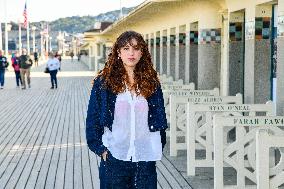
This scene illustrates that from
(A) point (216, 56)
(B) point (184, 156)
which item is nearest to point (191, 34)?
(A) point (216, 56)

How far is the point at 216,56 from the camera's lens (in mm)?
13008

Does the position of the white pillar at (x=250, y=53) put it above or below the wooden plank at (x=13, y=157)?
above

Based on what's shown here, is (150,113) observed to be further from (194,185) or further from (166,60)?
(166,60)

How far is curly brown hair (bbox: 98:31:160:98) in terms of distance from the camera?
3502mm

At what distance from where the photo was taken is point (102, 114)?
138 inches

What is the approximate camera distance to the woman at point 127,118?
350 centimetres

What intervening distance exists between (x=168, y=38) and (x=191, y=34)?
406 centimetres

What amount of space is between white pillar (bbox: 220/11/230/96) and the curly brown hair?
788cm

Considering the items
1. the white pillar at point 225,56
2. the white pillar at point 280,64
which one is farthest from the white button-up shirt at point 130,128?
the white pillar at point 225,56

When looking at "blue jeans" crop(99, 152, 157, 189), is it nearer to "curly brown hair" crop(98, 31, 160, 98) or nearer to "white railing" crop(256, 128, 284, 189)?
"curly brown hair" crop(98, 31, 160, 98)

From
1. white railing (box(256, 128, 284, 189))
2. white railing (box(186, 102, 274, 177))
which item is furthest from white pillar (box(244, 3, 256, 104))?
white railing (box(256, 128, 284, 189))

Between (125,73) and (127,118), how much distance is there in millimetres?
284

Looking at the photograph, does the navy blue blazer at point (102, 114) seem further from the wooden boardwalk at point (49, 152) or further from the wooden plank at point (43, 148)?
the wooden plank at point (43, 148)

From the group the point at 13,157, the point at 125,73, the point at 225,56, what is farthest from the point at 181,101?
the point at 125,73
